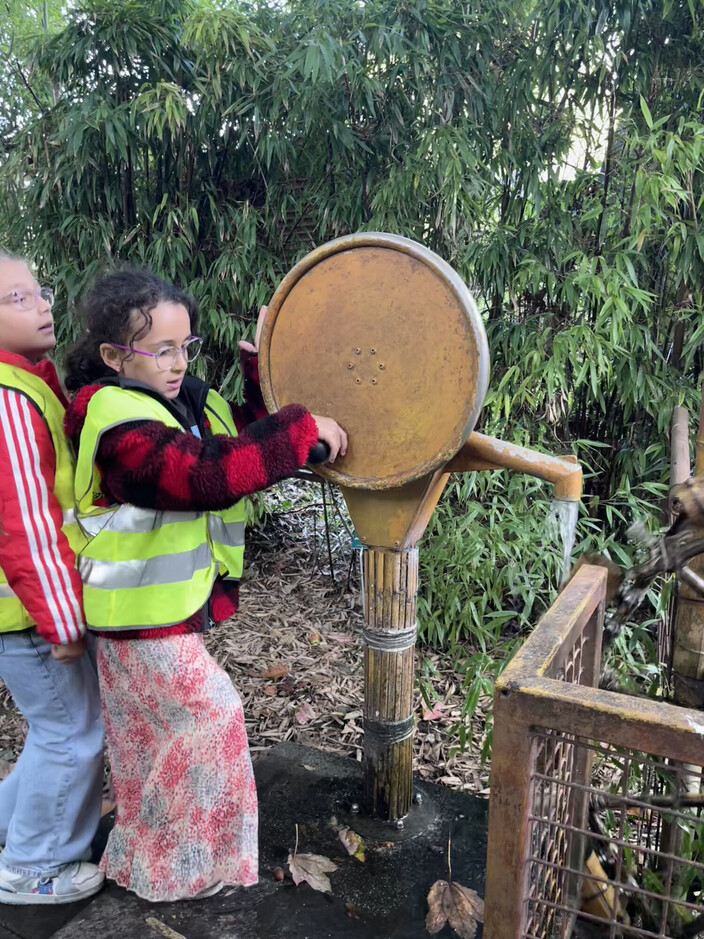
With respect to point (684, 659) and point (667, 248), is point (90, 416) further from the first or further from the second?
point (667, 248)

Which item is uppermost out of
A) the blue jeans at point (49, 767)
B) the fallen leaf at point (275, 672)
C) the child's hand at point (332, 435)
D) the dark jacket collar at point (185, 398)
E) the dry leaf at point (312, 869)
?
the dark jacket collar at point (185, 398)

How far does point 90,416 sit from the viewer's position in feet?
4.52

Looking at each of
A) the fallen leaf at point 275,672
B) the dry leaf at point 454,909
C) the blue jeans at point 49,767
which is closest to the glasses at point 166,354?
A: the blue jeans at point 49,767

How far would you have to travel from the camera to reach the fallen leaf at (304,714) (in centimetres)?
276

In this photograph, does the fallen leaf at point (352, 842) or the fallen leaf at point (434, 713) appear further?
the fallen leaf at point (434, 713)

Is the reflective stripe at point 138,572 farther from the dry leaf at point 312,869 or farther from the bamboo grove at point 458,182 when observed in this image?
the bamboo grove at point 458,182

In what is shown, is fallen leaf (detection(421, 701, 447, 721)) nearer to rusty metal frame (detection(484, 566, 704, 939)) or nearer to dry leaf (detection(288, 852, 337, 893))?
dry leaf (detection(288, 852, 337, 893))

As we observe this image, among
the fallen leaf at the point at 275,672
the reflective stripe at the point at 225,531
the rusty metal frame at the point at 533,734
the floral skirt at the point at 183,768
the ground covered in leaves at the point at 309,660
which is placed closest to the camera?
the rusty metal frame at the point at 533,734

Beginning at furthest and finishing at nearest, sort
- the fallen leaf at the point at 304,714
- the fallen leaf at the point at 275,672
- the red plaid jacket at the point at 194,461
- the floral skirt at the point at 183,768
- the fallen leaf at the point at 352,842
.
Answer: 1. the fallen leaf at the point at 275,672
2. the fallen leaf at the point at 304,714
3. the fallen leaf at the point at 352,842
4. the floral skirt at the point at 183,768
5. the red plaid jacket at the point at 194,461

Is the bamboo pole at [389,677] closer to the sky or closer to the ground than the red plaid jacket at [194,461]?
closer to the ground

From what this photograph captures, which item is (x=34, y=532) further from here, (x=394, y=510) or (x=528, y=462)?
(x=528, y=462)

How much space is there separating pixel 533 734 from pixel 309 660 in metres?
2.36

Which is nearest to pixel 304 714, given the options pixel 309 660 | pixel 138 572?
pixel 309 660

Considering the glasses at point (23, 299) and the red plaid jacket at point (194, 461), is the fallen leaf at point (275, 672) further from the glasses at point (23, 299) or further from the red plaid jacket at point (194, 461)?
the glasses at point (23, 299)
